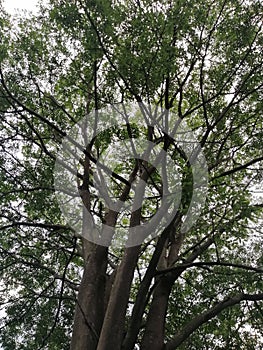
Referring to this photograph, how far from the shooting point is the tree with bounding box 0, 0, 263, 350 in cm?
435

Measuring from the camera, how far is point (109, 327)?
405 cm

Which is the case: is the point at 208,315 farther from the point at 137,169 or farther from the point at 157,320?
the point at 137,169

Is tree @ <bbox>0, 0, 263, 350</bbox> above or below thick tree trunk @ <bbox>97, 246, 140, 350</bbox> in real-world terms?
above

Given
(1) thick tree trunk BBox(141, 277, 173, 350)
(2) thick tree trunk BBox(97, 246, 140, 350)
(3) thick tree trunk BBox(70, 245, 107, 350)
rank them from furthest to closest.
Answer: (1) thick tree trunk BBox(141, 277, 173, 350) → (3) thick tree trunk BBox(70, 245, 107, 350) → (2) thick tree trunk BBox(97, 246, 140, 350)

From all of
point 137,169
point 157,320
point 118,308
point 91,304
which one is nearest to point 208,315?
point 157,320

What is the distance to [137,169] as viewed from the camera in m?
5.85

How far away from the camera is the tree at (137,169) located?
4352mm

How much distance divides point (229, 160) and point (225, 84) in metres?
1.61

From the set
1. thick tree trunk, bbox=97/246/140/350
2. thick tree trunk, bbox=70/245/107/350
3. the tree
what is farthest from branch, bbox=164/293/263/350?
thick tree trunk, bbox=70/245/107/350

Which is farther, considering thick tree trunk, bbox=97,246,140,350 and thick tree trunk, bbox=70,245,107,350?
thick tree trunk, bbox=70,245,107,350

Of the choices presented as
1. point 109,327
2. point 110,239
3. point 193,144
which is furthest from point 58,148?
point 109,327

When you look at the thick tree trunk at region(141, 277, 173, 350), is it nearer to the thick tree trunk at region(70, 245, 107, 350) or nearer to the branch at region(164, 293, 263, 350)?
the branch at region(164, 293, 263, 350)

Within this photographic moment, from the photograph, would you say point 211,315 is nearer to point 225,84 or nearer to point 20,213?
point 225,84

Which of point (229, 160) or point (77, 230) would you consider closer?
point (77, 230)
